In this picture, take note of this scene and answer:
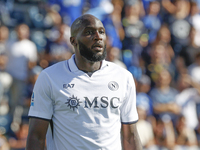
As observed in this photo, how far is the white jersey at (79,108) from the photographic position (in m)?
2.35

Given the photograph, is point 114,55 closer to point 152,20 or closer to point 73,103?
point 152,20

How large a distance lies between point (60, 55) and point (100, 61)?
316 centimetres

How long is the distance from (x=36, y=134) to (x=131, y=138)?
782 mm

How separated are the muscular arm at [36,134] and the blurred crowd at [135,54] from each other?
117 inches

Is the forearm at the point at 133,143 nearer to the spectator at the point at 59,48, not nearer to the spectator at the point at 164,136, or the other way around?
the spectator at the point at 59,48

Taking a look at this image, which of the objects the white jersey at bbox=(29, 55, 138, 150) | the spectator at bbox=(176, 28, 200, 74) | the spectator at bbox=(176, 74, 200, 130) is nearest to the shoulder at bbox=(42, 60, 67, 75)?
the white jersey at bbox=(29, 55, 138, 150)

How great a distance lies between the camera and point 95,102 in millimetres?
A: 2385

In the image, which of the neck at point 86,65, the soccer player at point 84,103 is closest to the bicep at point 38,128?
the soccer player at point 84,103

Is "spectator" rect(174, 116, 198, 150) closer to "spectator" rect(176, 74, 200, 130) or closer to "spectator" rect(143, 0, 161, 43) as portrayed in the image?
"spectator" rect(176, 74, 200, 130)

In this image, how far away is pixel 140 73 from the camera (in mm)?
6395

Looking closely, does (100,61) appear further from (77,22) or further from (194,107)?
(194,107)

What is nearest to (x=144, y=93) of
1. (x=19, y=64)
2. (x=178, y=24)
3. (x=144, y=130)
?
(x=144, y=130)

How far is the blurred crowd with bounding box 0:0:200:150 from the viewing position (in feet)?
18.6

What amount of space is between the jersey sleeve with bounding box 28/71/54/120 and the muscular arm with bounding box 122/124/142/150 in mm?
653
